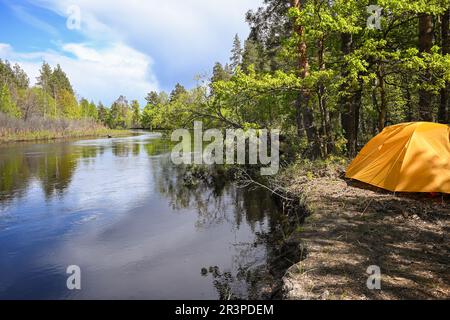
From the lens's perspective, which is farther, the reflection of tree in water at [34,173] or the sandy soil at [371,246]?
the reflection of tree in water at [34,173]

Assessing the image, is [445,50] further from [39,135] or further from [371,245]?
[39,135]

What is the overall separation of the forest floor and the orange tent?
0.24 m

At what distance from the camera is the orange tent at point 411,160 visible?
7766mm

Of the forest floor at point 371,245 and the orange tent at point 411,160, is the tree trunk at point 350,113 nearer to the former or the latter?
the orange tent at point 411,160

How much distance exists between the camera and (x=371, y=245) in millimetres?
5785

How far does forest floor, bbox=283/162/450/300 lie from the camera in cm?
444

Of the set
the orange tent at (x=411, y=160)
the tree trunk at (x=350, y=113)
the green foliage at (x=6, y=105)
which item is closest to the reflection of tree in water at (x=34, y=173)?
the tree trunk at (x=350, y=113)

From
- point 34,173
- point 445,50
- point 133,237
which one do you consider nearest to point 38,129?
point 34,173

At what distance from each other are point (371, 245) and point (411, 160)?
3.23 metres

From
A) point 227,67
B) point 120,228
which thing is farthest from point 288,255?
point 227,67

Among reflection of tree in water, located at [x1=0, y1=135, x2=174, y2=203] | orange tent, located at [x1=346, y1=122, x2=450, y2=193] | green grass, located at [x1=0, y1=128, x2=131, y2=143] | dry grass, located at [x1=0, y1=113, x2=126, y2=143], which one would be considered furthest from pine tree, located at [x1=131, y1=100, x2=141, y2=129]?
orange tent, located at [x1=346, y1=122, x2=450, y2=193]

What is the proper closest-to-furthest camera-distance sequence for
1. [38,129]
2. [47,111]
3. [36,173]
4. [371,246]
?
[371,246]
[36,173]
[38,129]
[47,111]

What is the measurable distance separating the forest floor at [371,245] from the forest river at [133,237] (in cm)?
131

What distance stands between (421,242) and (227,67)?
55391 millimetres
